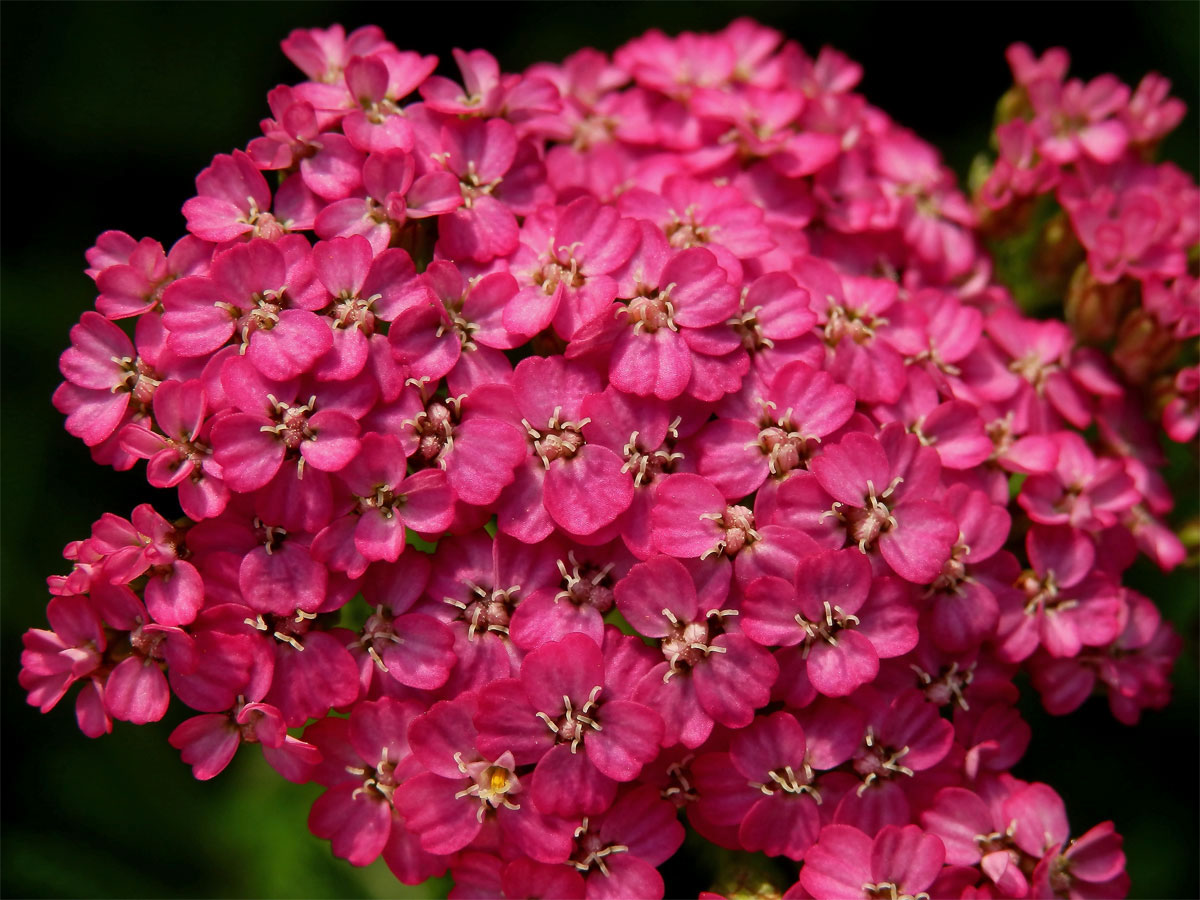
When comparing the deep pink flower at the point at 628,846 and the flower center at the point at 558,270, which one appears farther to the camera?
the flower center at the point at 558,270

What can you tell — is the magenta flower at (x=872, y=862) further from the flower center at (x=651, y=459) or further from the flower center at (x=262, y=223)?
the flower center at (x=262, y=223)

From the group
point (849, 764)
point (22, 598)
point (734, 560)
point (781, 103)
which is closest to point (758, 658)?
point (734, 560)

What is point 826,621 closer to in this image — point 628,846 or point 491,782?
point 628,846

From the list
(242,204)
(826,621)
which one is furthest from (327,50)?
(826,621)

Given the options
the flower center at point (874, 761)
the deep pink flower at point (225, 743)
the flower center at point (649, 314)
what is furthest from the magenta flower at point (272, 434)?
the flower center at point (874, 761)

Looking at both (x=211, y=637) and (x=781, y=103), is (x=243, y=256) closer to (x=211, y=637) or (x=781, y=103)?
(x=211, y=637)

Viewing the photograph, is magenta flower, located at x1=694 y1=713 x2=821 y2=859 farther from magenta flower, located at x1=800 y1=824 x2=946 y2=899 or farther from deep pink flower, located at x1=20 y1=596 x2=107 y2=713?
deep pink flower, located at x1=20 y1=596 x2=107 y2=713

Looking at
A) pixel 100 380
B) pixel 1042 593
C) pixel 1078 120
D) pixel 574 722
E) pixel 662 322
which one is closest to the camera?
pixel 574 722

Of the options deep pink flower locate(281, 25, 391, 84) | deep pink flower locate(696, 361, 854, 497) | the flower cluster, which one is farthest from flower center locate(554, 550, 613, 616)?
deep pink flower locate(281, 25, 391, 84)
